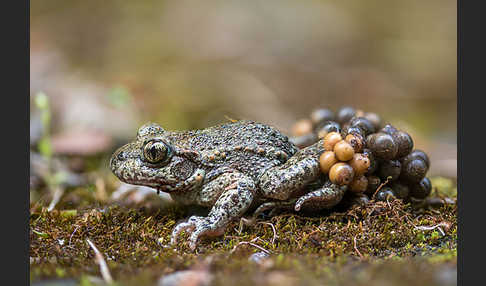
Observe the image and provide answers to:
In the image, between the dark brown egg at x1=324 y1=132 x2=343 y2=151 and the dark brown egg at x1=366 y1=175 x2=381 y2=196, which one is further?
the dark brown egg at x1=366 y1=175 x2=381 y2=196

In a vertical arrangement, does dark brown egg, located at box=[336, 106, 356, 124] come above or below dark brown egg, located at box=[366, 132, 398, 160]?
above

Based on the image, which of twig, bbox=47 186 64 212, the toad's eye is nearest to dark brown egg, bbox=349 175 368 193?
the toad's eye

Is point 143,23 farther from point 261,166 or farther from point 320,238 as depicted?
point 320,238

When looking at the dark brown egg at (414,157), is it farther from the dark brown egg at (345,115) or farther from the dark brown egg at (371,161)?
the dark brown egg at (345,115)

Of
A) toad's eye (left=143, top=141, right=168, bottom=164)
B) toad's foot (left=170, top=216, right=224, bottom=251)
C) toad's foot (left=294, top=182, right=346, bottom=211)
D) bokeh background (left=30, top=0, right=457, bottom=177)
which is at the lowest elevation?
toad's foot (left=170, top=216, right=224, bottom=251)

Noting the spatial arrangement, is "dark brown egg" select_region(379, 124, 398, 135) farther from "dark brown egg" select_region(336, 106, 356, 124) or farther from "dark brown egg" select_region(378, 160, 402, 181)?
"dark brown egg" select_region(336, 106, 356, 124)

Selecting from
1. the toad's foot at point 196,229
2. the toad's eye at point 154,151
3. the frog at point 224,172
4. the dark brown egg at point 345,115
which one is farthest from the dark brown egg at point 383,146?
the toad's eye at point 154,151
